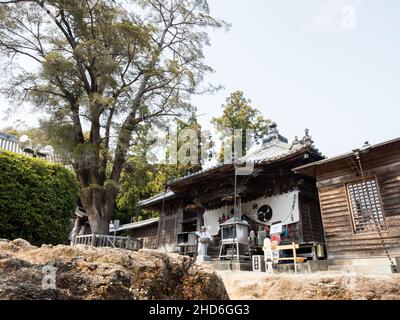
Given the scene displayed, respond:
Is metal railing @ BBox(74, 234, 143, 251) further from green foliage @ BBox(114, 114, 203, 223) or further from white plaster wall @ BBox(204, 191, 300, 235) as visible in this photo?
green foliage @ BBox(114, 114, 203, 223)

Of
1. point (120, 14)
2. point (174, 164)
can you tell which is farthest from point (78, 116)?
point (174, 164)

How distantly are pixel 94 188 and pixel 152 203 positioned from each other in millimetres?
7910

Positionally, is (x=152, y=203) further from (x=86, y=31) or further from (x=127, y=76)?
(x=86, y=31)

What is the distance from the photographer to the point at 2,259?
2.16m

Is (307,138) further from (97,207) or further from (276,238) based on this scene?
(97,207)

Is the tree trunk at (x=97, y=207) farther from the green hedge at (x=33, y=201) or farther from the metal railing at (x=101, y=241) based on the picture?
the green hedge at (x=33, y=201)

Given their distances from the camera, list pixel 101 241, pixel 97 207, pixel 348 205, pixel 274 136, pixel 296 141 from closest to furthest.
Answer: pixel 348 205, pixel 101 241, pixel 97 207, pixel 296 141, pixel 274 136

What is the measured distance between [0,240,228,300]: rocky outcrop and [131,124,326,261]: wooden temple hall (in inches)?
342

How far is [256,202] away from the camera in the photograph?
14438 mm

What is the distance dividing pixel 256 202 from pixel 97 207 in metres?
7.49

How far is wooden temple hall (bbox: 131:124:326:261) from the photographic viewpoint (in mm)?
11977

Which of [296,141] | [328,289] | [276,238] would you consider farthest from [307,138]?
[328,289]

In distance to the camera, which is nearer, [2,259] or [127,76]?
[2,259]

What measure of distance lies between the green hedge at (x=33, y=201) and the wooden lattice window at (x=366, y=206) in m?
9.79
